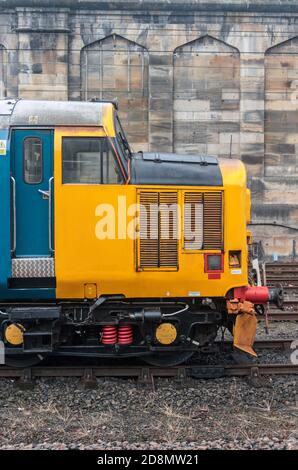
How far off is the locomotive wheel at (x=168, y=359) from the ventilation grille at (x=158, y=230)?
1.37 meters

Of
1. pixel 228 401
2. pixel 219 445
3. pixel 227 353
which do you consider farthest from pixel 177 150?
pixel 219 445

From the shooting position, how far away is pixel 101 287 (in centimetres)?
583

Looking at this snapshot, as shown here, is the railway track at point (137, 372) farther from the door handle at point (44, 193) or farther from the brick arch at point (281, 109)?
the brick arch at point (281, 109)

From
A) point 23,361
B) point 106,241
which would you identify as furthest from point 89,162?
point 23,361

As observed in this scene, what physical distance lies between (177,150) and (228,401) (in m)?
14.3

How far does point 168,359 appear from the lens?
21.1 feet

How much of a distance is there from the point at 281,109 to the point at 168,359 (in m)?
15.4

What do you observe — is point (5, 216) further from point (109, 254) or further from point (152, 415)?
point (152, 415)

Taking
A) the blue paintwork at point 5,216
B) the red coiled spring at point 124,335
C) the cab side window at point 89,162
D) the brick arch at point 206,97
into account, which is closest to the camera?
the blue paintwork at point 5,216

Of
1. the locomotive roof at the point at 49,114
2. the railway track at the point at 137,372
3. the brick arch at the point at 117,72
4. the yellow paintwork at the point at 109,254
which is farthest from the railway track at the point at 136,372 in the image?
the brick arch at the point at 117,72

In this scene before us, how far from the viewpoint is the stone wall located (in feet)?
59.2

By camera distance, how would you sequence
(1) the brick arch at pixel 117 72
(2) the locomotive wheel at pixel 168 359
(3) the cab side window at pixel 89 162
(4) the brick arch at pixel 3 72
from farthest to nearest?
(1) the brick arch at pixel 117 72, (4) the brick arch at pixel 3 72, (2) the locomotive wheel at pixel 168 359, (3) the cab side window at pixel 89 162

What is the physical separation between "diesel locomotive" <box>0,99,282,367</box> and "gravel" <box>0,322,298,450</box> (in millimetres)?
529

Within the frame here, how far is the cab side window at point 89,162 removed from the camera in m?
5.76
